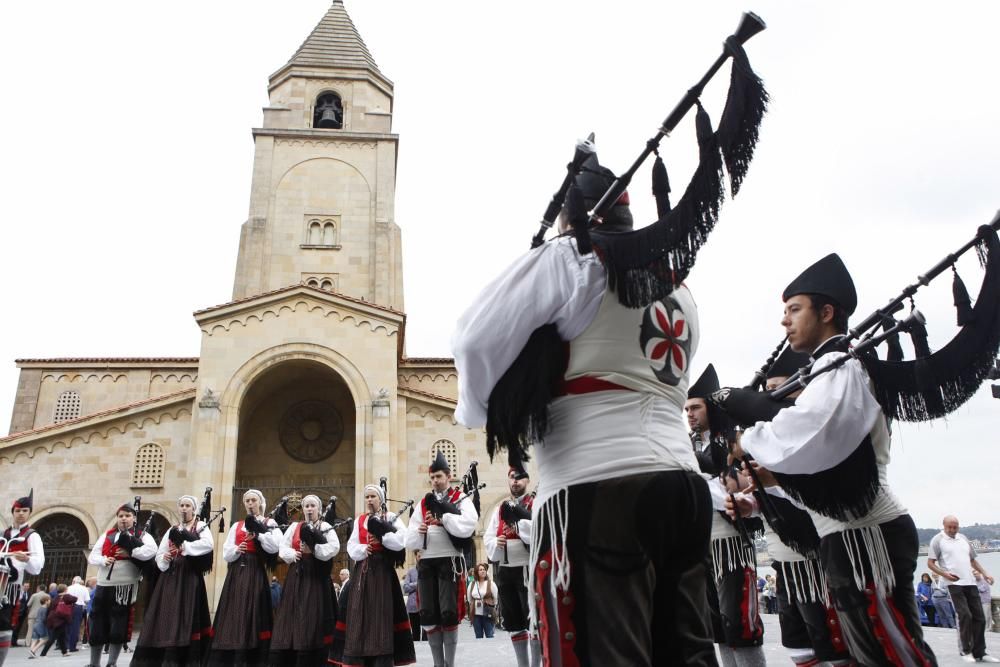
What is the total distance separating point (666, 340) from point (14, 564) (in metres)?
10.1

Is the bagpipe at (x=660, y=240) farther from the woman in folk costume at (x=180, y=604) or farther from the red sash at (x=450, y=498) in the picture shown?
the woman in folk costume at (x=180, y=604)

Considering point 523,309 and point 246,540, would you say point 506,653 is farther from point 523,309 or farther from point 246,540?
point 523,309

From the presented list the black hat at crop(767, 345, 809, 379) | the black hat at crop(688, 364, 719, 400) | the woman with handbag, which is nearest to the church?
the woman with handbag

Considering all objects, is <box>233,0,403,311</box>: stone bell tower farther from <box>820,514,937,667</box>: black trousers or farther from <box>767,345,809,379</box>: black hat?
<box>820,514,937,667</box>: black trousers

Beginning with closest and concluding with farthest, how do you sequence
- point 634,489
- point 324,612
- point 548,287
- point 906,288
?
point 634,489 < point 548,287 < point 906,288 < point 324,612

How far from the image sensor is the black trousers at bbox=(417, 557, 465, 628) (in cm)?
884

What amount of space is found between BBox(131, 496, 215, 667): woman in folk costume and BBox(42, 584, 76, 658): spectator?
8953 millimetres

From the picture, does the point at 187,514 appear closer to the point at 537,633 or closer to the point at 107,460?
the point at 537,633

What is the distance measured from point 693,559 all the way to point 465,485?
852 centimetres

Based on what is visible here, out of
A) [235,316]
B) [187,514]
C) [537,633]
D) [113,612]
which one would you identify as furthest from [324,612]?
[235,316]

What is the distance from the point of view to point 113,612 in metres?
10.6

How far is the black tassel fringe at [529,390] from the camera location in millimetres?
2650

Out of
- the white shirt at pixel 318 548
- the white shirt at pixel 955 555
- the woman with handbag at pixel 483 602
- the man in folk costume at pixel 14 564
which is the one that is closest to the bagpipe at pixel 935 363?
the white shirt at pixel 318 548

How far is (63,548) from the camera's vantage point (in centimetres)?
2147
